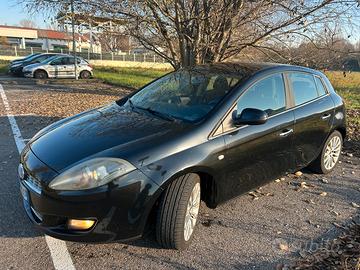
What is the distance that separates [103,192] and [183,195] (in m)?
0.68

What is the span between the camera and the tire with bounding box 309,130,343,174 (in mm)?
5098

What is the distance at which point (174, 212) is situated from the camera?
120 inches

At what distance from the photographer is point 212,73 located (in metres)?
4.25

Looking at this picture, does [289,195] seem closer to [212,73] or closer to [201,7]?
[212,73]

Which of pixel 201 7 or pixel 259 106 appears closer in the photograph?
pixel 259 106

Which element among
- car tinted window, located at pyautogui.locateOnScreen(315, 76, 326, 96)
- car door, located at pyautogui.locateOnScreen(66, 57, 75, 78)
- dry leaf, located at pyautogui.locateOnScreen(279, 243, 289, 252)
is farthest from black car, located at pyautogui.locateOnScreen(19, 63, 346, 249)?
car door, located at pyautogui.locateOnScreen(66, 57, 75, 78)

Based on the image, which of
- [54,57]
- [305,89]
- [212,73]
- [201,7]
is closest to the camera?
[212,73]

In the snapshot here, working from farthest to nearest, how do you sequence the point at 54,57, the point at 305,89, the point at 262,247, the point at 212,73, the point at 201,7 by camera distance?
1. the point at 54,57
2. the point at 201,7
3. the point at 305,89
4. the point at 212,73
5. the point at 262,247

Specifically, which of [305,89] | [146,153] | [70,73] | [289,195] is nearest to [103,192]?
[146,153]

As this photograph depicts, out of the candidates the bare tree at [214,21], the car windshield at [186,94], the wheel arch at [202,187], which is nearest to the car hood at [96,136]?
the car windshield at [186,94]

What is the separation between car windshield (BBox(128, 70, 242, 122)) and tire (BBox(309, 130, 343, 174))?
195cm

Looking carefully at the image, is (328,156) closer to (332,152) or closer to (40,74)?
(332,152)

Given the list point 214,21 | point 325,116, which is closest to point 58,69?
point 214,21

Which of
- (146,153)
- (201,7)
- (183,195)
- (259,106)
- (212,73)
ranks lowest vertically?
(183,195)
